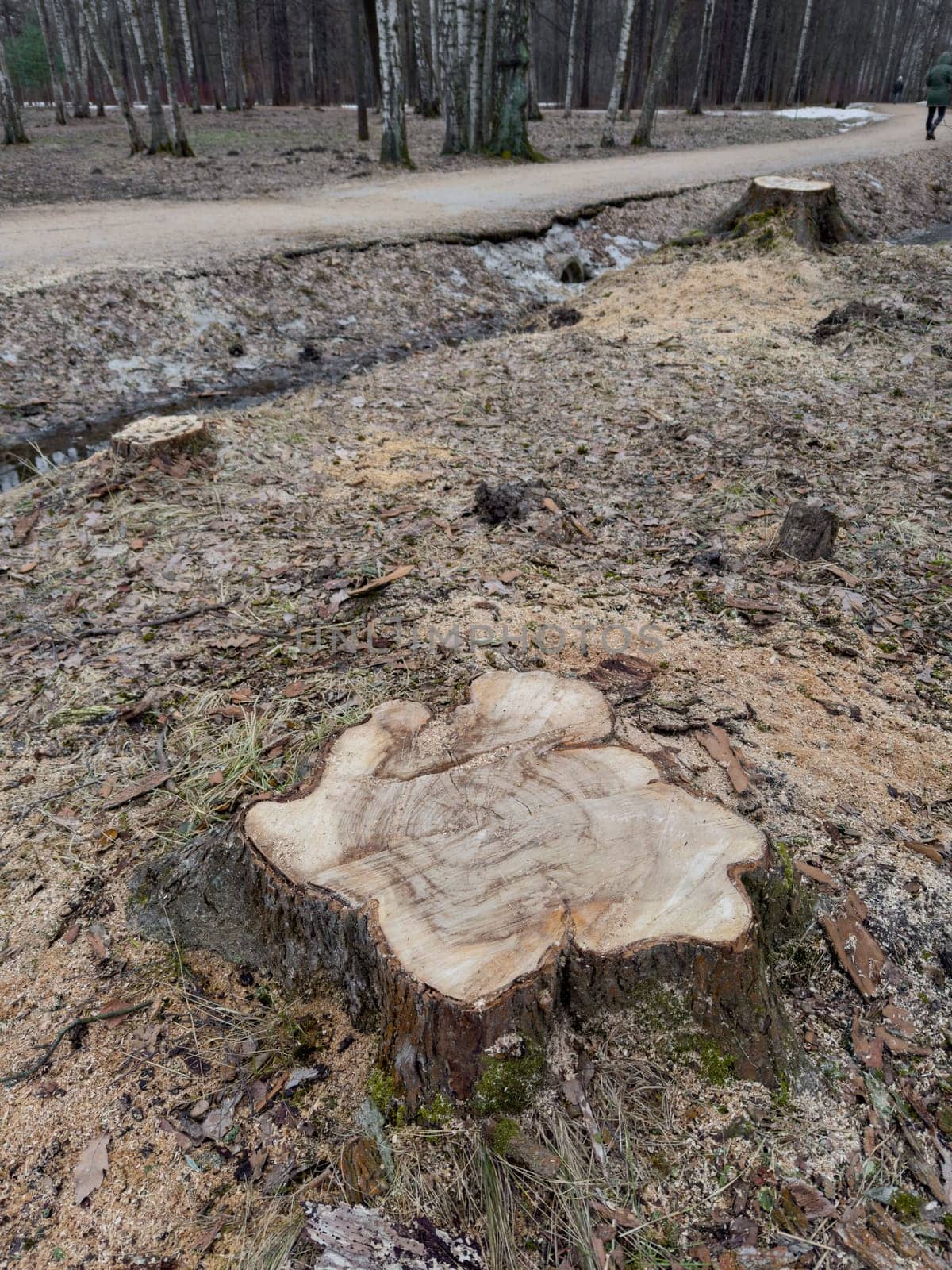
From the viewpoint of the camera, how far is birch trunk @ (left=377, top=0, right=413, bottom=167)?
1342 cm

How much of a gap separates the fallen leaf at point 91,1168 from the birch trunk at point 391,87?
16377 mm

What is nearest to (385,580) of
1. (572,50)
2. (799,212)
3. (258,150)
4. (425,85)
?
(799,212)

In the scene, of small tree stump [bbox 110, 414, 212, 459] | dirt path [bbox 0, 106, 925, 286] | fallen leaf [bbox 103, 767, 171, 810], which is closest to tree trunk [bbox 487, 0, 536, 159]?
dirt path [bbox 0, 106, 925, 286]

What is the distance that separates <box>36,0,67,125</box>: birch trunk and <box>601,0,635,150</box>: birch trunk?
1727 cm

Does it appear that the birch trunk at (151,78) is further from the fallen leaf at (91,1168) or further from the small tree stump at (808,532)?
the fallen leaf at (91,1168)

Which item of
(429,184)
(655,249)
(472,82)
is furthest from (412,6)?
(655,249)

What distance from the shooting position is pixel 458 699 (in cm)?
268

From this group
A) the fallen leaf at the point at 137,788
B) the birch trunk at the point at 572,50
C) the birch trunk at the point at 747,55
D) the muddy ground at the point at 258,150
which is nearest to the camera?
the fallen leaf at the point at 137,788

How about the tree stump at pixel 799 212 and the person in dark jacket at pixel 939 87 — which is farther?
the person in dark jacket at pixel 939 87

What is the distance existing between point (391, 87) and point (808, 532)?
48.1 feet

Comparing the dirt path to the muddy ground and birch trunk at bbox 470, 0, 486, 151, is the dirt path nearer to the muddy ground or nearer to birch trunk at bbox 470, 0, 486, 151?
the muddy ground

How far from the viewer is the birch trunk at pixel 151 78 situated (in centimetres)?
1473

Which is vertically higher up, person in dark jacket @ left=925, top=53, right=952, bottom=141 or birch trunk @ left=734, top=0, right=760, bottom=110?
birch trunk @ left=734, top=0, right=760, bottom=110

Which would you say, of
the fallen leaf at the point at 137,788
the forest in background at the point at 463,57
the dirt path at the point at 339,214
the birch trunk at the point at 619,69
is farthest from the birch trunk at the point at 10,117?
the fallen leaf at the point at 137,788
